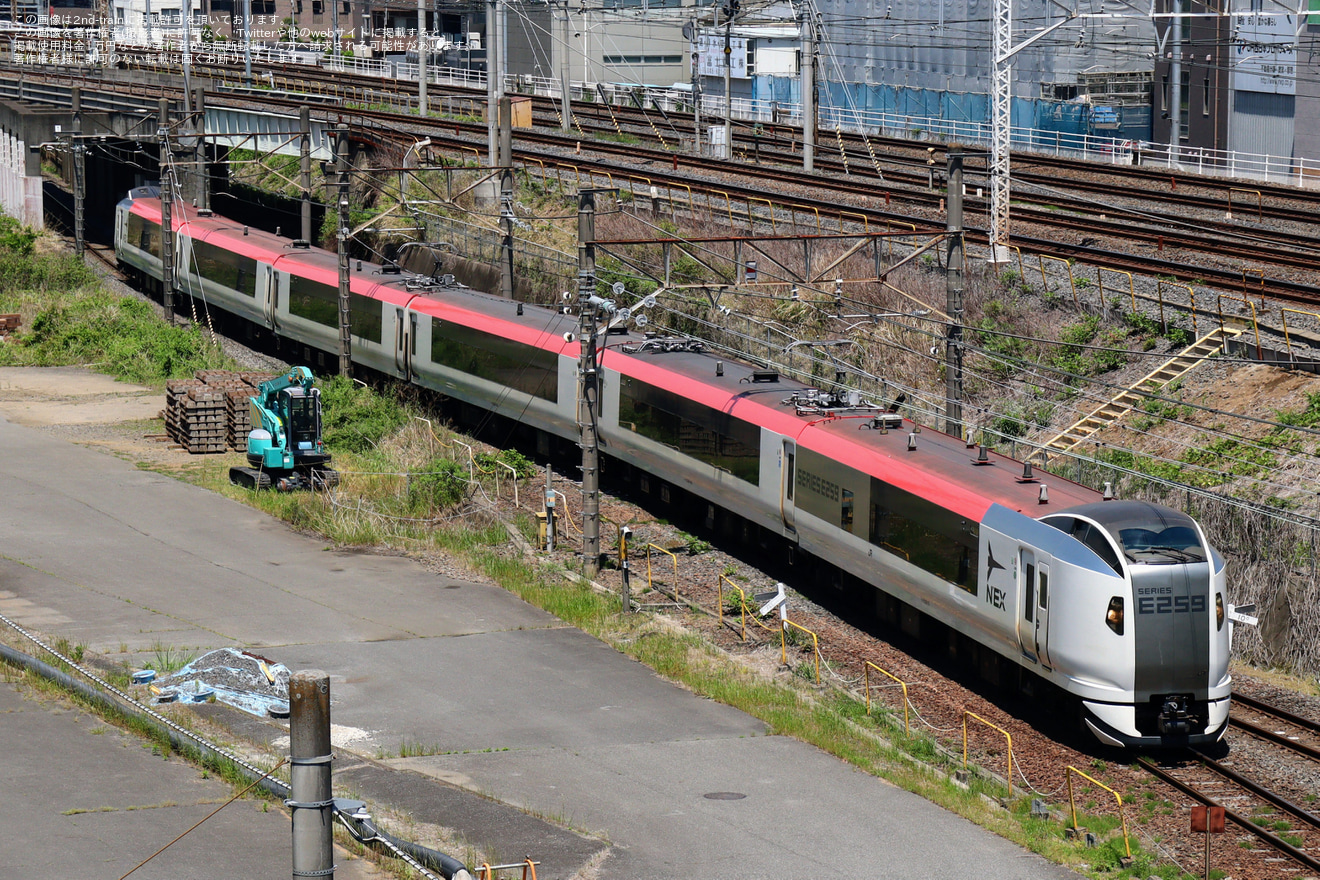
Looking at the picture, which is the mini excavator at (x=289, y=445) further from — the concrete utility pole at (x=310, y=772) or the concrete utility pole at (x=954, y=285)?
the concrete utility pole at (x=310, y=772)

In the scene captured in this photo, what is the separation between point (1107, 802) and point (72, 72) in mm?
70707

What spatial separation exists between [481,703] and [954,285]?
1033 cm

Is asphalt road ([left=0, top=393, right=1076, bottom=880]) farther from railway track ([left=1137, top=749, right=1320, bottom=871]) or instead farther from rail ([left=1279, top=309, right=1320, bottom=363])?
rail ([left=1279, top=309, right=1320, bottom=363])

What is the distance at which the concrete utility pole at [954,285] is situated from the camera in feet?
75.2

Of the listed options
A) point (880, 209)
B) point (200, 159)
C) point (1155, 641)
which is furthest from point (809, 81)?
point (1155, 641)

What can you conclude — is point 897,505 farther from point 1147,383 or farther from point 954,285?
point 1147,383

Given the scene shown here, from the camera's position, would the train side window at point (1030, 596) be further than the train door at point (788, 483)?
No

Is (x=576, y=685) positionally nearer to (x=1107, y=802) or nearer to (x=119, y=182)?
(x=1107, y=802)

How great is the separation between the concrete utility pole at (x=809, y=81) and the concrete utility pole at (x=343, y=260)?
14463 millimetres

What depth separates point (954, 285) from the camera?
77.4 ft

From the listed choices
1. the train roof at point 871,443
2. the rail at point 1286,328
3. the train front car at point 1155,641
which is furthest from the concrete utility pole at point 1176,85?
the train front car at point 1155,641

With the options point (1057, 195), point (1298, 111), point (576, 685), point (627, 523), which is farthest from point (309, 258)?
point (1298, 111)

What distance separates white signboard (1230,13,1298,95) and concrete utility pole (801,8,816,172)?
15448 mm

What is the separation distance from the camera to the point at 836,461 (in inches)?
828
